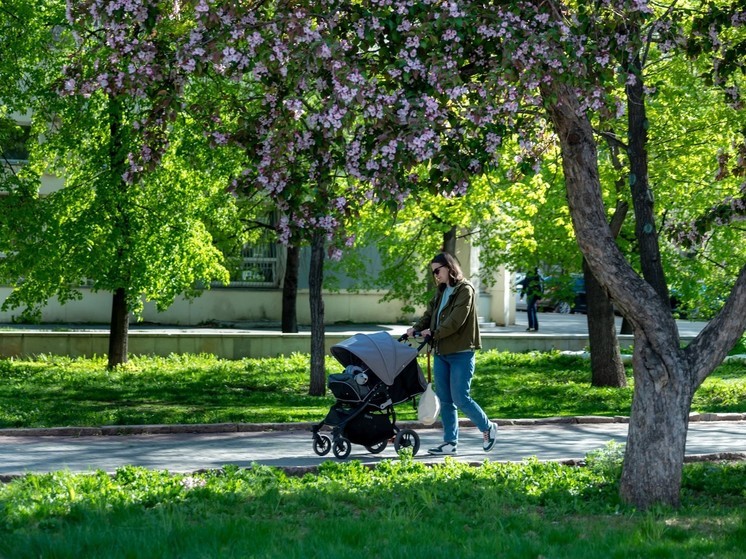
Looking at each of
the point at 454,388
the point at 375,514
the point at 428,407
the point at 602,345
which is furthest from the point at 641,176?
the point at 375,514

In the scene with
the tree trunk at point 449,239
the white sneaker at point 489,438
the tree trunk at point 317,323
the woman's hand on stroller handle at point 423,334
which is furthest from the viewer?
the tree trunk at point 449,239

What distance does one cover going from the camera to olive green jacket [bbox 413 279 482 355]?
469 inches

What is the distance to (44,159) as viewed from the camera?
21516 mm

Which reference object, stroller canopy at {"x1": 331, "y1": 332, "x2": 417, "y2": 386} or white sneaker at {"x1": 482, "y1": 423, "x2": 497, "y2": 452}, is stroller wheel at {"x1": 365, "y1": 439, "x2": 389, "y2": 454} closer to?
stroller canopy at {"x1": 331, "y1": 332, "x2": 417, "y2": 386}

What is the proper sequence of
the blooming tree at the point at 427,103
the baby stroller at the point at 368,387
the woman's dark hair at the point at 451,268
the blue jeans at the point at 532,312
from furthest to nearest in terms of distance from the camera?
1. the blue jeans at the point at 532,312
2. the woman's dark hair at the point at 451,268
3. the baby stroller at the point at 368,387
4. the blooming tree at the point at 427,103

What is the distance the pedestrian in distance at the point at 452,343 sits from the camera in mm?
11977

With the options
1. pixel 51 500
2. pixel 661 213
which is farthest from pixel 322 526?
pixel 661 213

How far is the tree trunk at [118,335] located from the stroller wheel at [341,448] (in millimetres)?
11968

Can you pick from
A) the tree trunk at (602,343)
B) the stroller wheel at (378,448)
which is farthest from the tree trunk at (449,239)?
the stroller wheel at (378,448)

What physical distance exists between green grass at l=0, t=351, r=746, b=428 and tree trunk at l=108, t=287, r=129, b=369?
10.6 inches

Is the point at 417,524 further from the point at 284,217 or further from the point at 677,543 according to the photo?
the point at 284,217

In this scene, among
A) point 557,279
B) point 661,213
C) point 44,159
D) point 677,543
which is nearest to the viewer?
point 677,543

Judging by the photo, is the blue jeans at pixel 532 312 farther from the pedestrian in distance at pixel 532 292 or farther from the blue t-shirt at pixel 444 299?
the blue t-shirt at pixel 444 299

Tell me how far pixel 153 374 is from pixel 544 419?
8.80 meters
